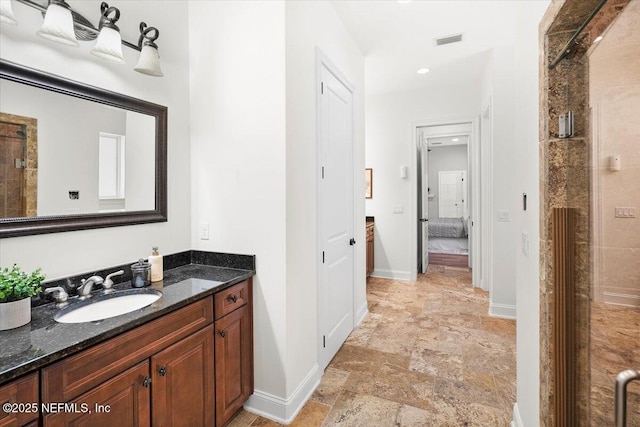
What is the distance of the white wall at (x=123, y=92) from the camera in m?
1.36

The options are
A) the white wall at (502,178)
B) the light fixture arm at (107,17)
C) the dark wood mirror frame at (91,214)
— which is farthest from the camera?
the white wall at (502,178)

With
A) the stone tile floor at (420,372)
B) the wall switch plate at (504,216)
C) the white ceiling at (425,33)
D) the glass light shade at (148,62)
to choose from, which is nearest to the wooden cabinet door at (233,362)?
the stone tile floor at (420,372)

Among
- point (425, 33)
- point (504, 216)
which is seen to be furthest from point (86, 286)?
point (504, 216)

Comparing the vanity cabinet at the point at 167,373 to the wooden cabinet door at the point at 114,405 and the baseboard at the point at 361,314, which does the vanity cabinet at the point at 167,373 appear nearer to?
the wooden cabinet door at the point at 114,405

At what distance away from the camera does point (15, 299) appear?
1103 mm

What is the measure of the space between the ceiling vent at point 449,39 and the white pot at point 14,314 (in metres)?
3.73

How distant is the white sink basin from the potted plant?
12 centimetres

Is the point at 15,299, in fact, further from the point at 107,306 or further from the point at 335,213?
the point at 335,213

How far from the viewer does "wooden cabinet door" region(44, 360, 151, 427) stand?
999mm

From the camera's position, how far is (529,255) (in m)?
1.51

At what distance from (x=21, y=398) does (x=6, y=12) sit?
56.0 inches

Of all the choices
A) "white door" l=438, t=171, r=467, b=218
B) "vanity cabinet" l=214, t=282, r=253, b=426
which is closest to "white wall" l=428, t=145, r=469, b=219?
"white door" l=438, t=171, r=467, b=218

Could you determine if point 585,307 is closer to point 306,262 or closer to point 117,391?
point 306,262

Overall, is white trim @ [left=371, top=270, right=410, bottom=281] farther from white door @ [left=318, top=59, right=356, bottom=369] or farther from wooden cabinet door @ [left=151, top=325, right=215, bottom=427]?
wooden cabinet door @ [left=151, top=325, right=215, bottom=427]
